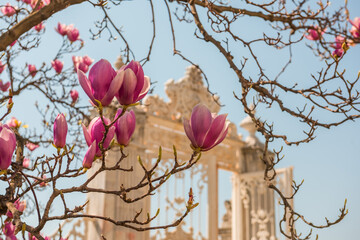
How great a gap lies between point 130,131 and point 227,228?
21.1 ft

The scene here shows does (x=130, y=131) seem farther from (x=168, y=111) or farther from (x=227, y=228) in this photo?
(x=227, y=228)

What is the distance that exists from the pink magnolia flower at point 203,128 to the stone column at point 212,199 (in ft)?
14.1

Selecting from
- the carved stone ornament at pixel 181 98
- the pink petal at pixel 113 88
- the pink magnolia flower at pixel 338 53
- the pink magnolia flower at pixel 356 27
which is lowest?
the pink petal at pixel 113 88

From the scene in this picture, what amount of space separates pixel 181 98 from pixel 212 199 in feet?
3.69

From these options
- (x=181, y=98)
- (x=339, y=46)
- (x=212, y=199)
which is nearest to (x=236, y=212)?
(x=212, y=199)

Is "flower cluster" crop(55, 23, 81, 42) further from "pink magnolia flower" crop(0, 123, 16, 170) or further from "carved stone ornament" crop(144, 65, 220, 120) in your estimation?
"pink magnolia flower" crop(0, 123, 16, 170)

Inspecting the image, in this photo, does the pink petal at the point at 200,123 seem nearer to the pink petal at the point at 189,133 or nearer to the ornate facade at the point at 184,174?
the pink petal at the point at 189,133

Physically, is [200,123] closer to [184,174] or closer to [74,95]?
[74,95]

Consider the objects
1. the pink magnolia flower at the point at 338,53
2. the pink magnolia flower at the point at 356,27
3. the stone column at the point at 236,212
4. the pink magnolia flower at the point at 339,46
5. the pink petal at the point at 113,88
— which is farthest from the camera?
the stone column at the point at 236,212

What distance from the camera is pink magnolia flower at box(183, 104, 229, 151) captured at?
34.2 inches

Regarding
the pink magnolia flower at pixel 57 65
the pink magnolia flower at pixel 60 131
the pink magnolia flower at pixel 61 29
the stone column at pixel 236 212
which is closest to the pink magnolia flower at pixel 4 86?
the pink magnolia flower at pixel 57 65

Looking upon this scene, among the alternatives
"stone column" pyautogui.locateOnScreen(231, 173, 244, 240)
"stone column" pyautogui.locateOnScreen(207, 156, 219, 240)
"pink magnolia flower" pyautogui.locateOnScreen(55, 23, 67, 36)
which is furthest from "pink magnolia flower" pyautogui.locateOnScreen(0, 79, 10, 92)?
"stone column" pyautogui.locateOnScreen(231, 173, 244, 240)

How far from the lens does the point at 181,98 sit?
5.28m

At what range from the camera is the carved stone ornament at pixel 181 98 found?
5102 mm
